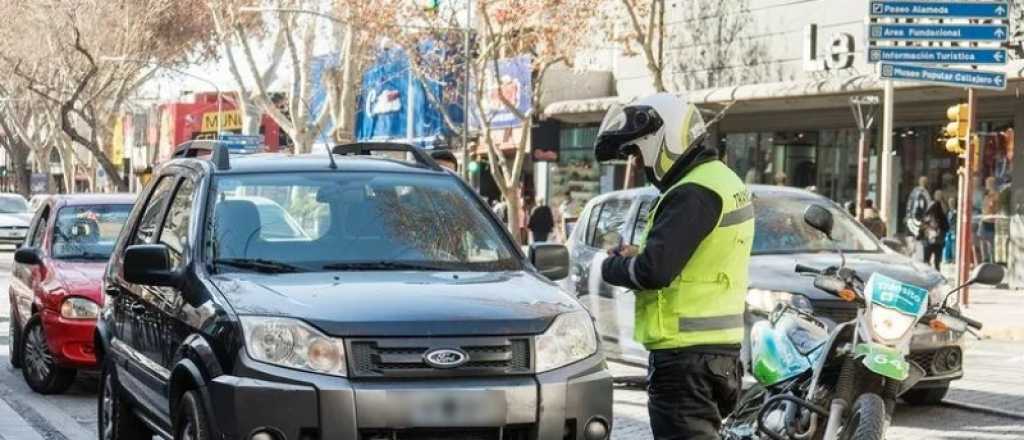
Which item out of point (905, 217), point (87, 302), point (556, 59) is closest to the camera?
point (87, 302)

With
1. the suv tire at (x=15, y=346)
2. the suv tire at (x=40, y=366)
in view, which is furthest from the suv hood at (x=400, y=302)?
the suv tire at (x=15, y=346)

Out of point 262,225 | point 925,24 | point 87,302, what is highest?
point 925,24

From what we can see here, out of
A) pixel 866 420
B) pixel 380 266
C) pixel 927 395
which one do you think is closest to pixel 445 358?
pixel 380 266

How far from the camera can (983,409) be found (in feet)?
36.9

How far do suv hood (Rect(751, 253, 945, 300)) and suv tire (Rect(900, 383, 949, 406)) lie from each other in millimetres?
701

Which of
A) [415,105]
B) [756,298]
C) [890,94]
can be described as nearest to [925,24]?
[890,94]

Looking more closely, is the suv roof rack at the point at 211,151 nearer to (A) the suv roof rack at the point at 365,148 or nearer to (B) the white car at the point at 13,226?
(A) the suv roof rack at the point at 365,148

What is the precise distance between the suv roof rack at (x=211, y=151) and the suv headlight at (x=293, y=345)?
1.56m

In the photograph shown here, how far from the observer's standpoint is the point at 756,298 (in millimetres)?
11289

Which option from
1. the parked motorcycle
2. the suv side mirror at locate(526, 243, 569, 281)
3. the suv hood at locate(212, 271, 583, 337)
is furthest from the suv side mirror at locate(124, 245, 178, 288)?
the parked motorcycle

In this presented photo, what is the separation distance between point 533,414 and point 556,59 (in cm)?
2911

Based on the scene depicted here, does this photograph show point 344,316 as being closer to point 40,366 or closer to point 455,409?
point 455,409

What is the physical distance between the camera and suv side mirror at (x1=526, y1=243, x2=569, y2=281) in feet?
25.8

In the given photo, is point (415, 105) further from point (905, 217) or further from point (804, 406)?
point (804, 406)
